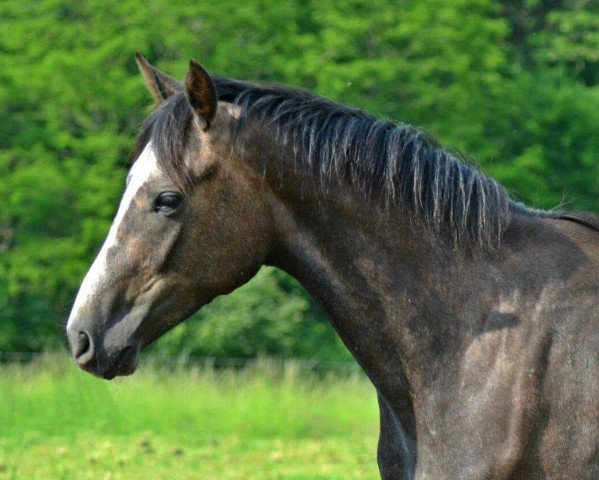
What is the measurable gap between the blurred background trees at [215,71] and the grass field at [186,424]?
20.5ft

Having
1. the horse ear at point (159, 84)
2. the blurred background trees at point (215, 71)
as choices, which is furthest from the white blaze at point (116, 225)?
the blurred background trees at point (215, 71)

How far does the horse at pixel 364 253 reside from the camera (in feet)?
11.5

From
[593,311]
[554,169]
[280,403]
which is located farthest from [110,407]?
[554,169]

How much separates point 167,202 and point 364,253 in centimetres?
69

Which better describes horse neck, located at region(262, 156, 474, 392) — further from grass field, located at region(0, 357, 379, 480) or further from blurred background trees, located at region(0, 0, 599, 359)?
blurred background trees, located at region(0, 0, 599, 359)

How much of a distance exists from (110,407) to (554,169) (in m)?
14.6

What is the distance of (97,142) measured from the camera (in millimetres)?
A: 19672

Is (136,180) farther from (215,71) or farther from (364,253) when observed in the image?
(215,71)

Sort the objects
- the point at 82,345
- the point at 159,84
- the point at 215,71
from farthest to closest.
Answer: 1. the point at 215,71
2. the point at 159,84
3. the point at 82,345

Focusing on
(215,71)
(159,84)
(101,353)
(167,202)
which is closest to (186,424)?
(215,71)

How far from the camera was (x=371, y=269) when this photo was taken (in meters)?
3.64

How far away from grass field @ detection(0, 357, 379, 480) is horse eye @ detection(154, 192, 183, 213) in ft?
17.4

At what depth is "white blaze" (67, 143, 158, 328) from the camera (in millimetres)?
3541

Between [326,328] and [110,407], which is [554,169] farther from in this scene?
[110,407]
